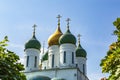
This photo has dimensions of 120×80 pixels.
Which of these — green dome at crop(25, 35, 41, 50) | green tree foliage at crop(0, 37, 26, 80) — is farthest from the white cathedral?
green tree foliage at crop(0, 37, 26, 80)

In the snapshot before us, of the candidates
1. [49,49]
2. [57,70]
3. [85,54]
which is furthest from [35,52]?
[85,54]

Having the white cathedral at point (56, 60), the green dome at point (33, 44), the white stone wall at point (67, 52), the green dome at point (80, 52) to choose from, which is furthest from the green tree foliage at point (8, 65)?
the green dome at point (80, 52)

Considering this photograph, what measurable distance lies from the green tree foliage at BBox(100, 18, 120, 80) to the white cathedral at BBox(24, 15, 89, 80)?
2304 centimetres

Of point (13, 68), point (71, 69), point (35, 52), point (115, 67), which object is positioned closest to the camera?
point (115, 67)

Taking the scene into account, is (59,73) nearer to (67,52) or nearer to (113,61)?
(67,52)

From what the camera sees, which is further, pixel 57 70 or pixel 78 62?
pixel 78 62

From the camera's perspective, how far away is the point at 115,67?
9.29 metres

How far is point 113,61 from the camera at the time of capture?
9383 millimetres

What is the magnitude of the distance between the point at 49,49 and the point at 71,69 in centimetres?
464

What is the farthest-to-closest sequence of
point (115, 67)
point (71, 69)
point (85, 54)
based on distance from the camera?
point (85, 54)
point (71, 69)
point (115, 67)

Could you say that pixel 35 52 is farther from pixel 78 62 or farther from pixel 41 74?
pixel 78 62

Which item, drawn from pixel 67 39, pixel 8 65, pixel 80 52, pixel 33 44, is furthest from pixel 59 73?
pixel 8 65

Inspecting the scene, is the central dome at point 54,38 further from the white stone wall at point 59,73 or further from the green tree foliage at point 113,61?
the green tree foliage at point 113,61

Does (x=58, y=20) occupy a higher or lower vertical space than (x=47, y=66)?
higher
